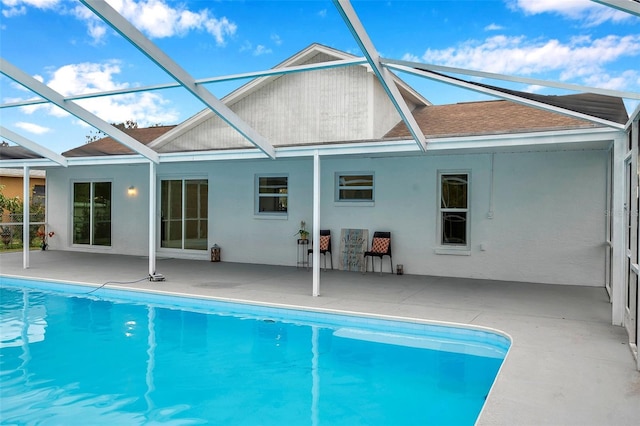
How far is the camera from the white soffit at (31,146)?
951cm

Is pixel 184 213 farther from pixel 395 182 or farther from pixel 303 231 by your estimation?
pixel 395 182

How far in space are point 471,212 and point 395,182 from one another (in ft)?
5.50

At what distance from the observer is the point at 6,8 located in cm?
1368

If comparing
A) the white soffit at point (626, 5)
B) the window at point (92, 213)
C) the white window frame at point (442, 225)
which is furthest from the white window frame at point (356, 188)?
the white soffit at point (626, 5)

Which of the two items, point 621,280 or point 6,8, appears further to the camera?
point 6,8

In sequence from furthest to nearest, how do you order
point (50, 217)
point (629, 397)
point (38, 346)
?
point (50, 217), point (38, 346), point (629, 397)

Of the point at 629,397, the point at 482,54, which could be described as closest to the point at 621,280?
the point at 629,397

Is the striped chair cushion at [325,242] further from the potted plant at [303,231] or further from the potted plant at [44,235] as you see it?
the potted plant at [44,235]

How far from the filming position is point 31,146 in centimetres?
1002

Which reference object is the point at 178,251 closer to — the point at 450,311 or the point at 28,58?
the point at 450,311

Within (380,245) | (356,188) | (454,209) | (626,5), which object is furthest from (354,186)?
(626,5)

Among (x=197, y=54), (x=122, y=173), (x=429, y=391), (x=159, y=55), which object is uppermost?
(x=197, y=54)

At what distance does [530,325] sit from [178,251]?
9.54 metres

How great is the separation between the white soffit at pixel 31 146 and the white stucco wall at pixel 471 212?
2847mm
